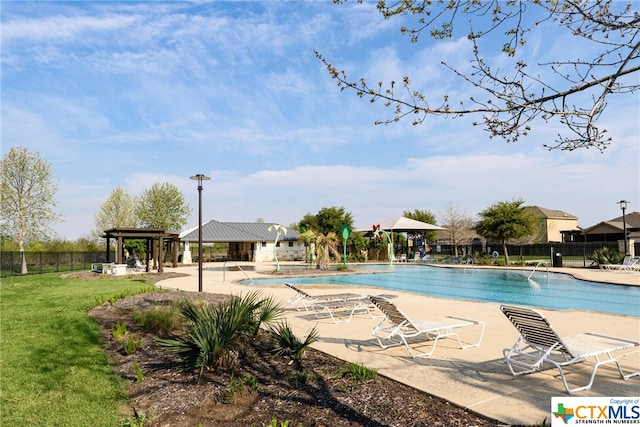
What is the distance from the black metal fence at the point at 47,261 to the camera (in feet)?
78.8

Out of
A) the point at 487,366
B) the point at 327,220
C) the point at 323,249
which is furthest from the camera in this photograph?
the point at 327,220

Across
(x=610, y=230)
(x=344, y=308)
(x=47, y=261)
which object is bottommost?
(x=344, y=308)

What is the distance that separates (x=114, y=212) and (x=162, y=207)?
487 centimetres

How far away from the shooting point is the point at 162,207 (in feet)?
156

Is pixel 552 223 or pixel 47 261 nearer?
pixel 47 261

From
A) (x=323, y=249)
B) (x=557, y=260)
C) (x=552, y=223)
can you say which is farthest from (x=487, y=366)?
(x=552, y=223)

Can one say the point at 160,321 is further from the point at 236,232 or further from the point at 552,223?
the point at 552,223

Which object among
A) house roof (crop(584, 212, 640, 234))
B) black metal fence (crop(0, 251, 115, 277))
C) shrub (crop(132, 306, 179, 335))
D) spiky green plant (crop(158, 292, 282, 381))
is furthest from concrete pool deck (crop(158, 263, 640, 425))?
house roof (crop(584, 212, 640, 234))

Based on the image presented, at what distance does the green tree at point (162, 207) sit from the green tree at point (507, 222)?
3285cm

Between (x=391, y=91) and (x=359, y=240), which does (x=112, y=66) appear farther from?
(x=359, y=240)

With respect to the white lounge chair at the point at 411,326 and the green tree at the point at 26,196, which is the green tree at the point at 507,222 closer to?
the white lounge chair at the point at 411,326

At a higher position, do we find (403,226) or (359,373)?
(403,226)

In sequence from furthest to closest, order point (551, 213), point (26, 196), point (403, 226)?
point (551, 213) < point (403, 226) < point (26, 196)

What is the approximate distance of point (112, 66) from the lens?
12547 millimetres
